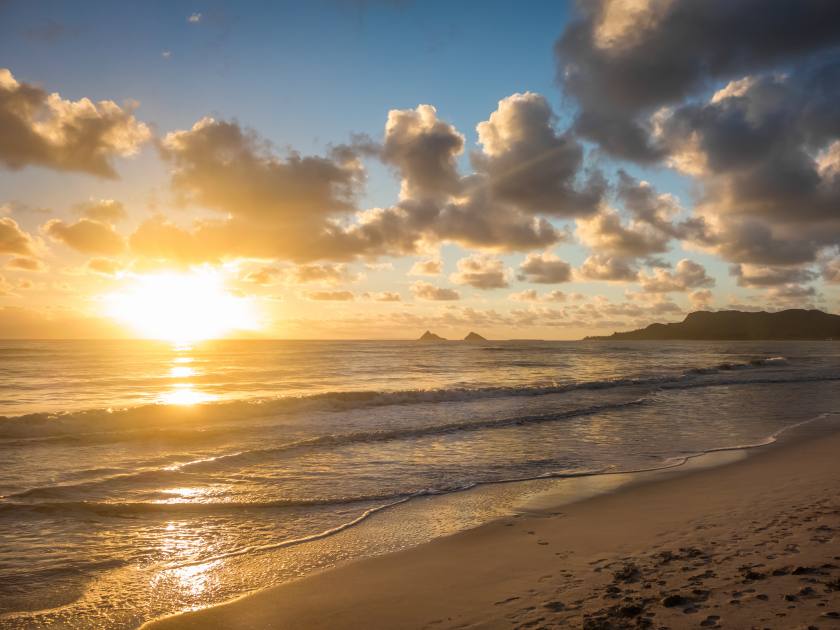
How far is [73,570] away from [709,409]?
26.4 m

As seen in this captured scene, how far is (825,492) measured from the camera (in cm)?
998

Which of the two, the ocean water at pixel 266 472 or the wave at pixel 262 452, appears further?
the wave at pixel 262 452

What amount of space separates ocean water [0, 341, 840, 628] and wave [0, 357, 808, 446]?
4.8 inches

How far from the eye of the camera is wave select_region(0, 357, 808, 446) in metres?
19.5

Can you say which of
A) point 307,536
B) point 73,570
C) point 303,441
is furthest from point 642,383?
point 73,570

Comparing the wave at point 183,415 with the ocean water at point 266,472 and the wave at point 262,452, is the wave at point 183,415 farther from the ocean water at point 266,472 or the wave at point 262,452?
the wave at point 262,452

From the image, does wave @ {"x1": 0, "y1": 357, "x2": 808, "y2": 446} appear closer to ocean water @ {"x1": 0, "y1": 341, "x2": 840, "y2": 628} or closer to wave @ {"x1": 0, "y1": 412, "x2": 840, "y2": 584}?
ocean water @ {"x1": 0, "y1": 341, "x2": 840, "y2": 628}

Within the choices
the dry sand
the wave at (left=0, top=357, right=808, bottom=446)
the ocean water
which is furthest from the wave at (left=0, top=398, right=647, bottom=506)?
the dry sand

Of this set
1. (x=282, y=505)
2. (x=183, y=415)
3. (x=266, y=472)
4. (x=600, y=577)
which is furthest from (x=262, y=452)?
(x=600, y=577)

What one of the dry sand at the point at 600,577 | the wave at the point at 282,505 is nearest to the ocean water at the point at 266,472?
the wave at the point at 282,505

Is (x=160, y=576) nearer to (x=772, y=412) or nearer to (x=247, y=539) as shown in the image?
(x=247, y=539)

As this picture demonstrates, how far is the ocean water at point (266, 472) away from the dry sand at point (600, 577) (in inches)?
31.2

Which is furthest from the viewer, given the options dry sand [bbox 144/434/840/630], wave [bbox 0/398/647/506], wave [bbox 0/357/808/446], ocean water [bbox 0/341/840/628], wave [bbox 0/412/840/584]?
wave [bbox 0/357/808/446]

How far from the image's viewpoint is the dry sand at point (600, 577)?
518cm
